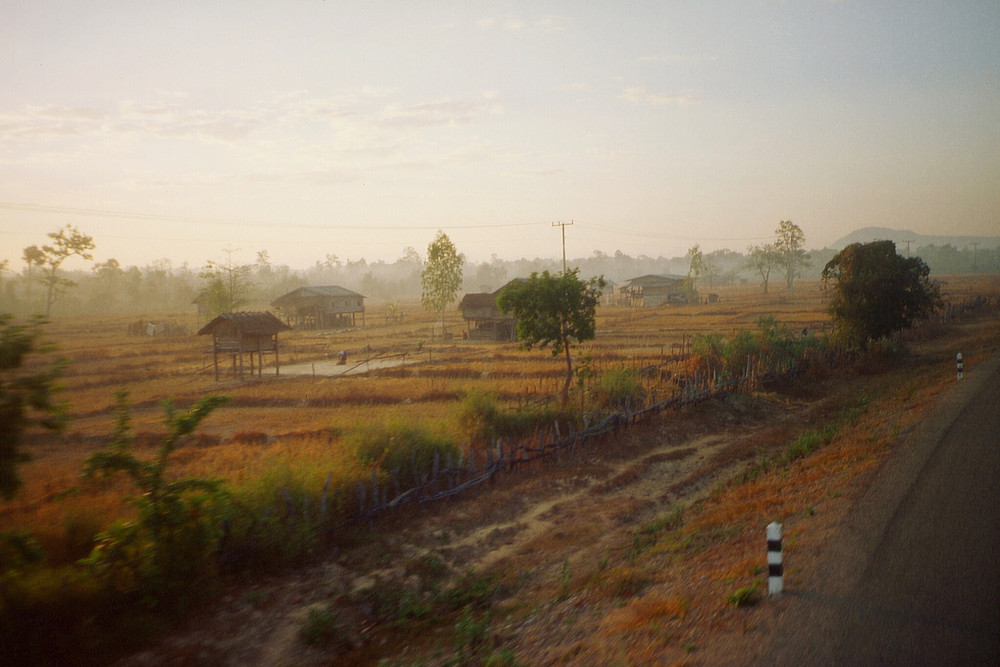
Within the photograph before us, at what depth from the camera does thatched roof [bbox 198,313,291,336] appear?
32.6 m

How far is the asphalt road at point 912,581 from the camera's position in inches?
207

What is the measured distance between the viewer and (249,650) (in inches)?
302

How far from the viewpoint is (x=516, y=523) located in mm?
12109

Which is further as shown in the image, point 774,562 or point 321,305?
point 321,305

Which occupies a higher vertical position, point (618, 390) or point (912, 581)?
point (618, 390)

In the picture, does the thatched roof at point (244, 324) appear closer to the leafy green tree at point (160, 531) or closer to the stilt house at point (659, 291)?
the leafy green tree at point (160, 531)

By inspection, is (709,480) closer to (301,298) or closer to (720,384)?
(720,384)

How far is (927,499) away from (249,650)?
32.6 ft

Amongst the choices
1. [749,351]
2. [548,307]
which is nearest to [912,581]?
[548,307]

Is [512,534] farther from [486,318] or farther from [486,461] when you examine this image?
[486,318]

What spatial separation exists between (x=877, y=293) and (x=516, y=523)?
24.3 meters

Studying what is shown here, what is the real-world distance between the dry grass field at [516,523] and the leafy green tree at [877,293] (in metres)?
4.25

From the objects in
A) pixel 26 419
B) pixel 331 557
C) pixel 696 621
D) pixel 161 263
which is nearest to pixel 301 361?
pixel 331 557

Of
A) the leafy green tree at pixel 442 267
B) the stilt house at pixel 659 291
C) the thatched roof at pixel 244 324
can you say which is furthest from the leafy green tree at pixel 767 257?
the thatched roof at pixel 244 324
